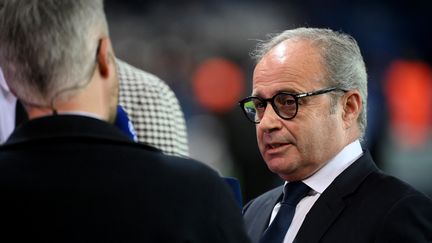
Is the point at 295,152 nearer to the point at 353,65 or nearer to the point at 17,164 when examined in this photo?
the point at 353,65

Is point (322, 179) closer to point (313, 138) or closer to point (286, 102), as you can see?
point (313, 138)

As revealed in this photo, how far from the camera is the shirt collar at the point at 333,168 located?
8.04 feet

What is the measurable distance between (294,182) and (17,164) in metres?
1.26

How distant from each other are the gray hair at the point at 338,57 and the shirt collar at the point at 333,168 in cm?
13

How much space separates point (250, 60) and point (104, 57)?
6559mm

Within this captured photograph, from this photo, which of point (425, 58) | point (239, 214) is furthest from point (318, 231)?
point (425, 58)

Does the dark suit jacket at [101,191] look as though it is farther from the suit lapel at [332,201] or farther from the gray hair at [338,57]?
the gray hair at [338,57]

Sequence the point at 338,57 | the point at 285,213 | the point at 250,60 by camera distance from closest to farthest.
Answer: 1. the point at 285,213
2. the point at 338,57
3. the point at 250,60

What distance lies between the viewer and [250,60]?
800cm

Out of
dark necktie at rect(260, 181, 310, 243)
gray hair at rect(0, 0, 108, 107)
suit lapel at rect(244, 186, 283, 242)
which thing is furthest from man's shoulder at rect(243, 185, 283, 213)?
gray hair at rect(0, 0, 108, 107)

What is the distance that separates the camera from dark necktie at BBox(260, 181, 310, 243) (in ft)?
7.80

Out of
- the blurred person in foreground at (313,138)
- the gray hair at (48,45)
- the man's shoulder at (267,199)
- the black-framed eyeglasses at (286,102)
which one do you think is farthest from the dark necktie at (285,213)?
the gray hair at (48,45)

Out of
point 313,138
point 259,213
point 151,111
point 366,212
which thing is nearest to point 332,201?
point 366,212

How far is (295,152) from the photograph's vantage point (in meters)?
2.49
